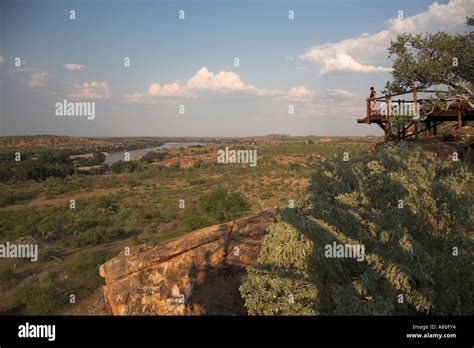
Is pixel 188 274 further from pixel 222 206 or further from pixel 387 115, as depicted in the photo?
pixel 387 115

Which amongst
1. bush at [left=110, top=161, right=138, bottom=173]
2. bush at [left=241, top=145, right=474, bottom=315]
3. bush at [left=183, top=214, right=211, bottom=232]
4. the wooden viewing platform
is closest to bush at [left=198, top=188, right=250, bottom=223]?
bush at [left=183, top=214, right=211, bottom=232]

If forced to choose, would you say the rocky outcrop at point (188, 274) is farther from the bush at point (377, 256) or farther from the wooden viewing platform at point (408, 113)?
the wooden viewing platform at point (408, 113)

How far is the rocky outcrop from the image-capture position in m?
6.23

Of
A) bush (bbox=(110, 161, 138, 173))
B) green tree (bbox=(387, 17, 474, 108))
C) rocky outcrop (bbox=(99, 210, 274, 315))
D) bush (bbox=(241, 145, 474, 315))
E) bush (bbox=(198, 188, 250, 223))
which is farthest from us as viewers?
bush (bbox=(110, 161, 138, 173))

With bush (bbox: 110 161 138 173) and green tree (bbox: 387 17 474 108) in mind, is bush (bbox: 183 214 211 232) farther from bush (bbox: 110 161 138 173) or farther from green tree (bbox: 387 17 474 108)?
bush (bbox: 110 161 138 173)

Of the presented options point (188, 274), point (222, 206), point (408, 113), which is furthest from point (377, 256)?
point (222, 206)

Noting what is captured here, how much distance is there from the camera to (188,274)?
22.0ft

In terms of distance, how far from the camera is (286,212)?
4352 mm

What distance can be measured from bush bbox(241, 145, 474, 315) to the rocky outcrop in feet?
7.53

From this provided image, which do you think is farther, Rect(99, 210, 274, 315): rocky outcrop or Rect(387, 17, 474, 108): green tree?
Rect(387, 17, 474, 108): green tree

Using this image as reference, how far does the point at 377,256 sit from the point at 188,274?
4.25m

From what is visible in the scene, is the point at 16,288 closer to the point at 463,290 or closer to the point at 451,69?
the point at 463,290
